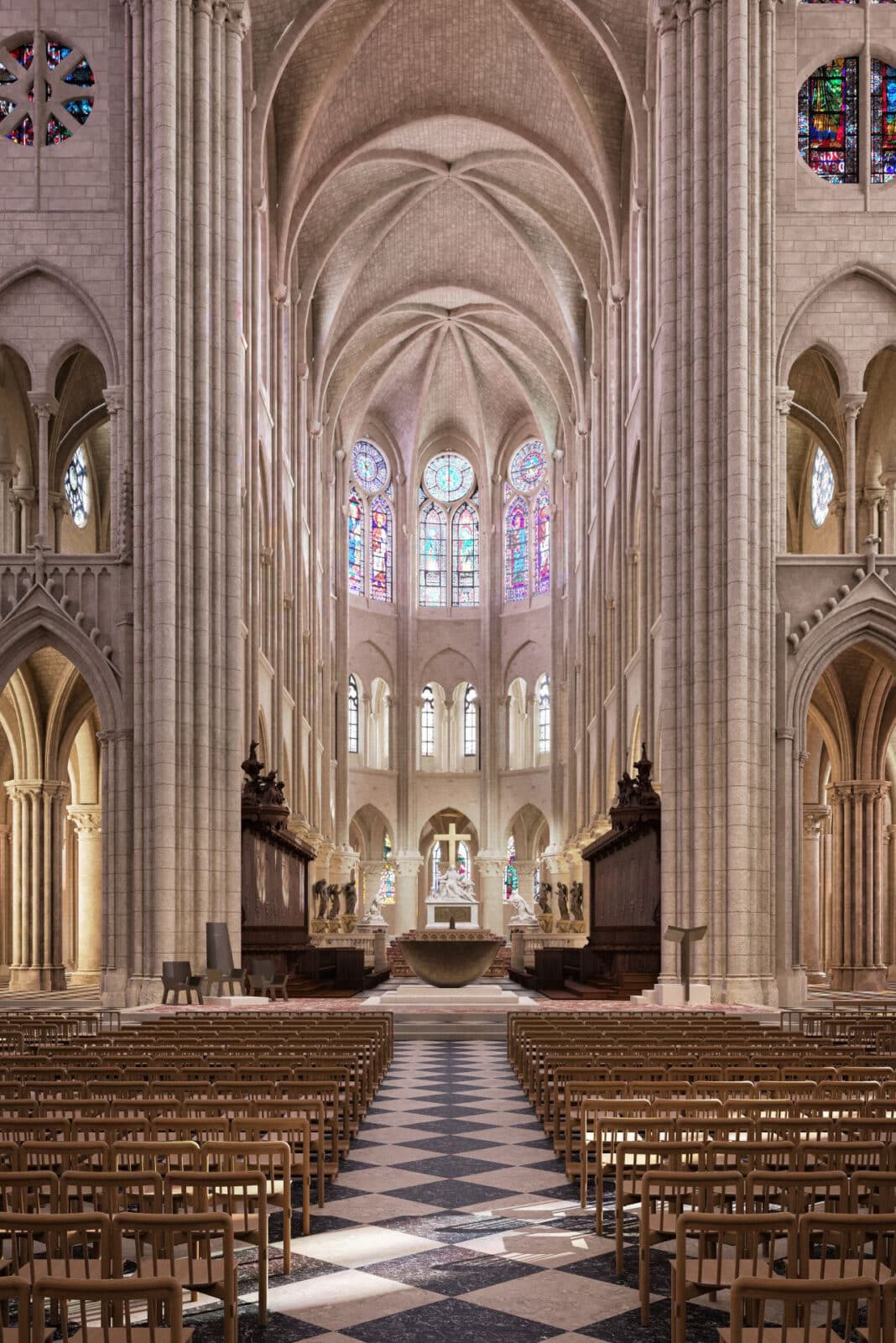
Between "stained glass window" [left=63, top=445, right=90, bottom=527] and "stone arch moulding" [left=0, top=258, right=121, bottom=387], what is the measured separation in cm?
799

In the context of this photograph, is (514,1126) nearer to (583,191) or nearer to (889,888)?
(889,888)

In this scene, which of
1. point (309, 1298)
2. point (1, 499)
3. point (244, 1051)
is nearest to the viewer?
point (309, 1298)

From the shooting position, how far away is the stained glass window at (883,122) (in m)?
27.6

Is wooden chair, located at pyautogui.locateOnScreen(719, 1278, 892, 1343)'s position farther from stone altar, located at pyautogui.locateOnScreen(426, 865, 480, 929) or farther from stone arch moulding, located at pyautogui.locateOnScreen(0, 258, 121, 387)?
stone altar, located at pyautogui.locateOnScreen(426, 865, 480, 929)

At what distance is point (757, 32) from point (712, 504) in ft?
27.9

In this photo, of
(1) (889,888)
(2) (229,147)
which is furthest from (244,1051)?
(1) (889,888)

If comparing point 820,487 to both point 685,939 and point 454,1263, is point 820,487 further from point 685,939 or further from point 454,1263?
point 454,1263

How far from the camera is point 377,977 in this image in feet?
124

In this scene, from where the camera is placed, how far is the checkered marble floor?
6.00 m

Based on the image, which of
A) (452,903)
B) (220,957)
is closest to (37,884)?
(452,903)

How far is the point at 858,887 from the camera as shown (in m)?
32.2

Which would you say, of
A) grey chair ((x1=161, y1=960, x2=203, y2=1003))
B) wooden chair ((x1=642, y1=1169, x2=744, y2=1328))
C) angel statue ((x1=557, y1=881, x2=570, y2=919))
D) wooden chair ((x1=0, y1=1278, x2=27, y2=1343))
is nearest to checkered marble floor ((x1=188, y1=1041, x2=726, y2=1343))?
wooden chair ((x1=642, y1=1169, x2=744, y2=1328))

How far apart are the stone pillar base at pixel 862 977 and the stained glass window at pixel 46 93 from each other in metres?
23.6

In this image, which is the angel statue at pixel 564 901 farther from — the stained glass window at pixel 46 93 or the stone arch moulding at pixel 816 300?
the stained glass window at pixel 46 93
